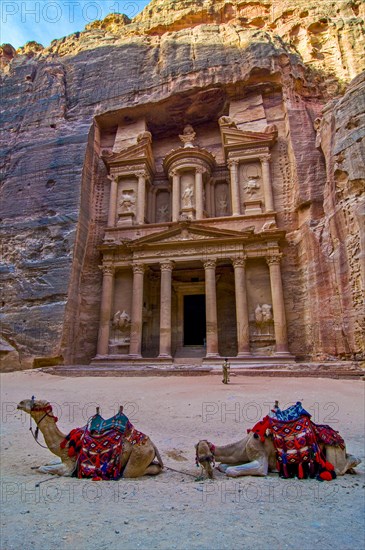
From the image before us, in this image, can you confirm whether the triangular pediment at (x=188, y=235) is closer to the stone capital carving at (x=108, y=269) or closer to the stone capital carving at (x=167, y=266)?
the stone capital carving at (x=167, y=266)

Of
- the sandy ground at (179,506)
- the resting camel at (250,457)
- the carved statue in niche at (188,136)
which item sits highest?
the carved statue in niche at (188,136)

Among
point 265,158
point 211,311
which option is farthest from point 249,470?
point 265,158

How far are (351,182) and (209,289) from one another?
318 inches

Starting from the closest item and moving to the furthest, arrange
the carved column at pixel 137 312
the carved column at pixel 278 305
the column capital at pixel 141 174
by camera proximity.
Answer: the carved column at pixel 278 305, the carved column at pixel 137 312, the column capital at pixel 141 174

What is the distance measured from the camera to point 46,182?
20.0 m

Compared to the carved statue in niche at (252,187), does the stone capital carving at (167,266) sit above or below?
below

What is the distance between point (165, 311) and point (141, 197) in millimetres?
7796

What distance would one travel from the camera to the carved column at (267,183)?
19188 mm

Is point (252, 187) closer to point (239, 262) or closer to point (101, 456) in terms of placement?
point (239, 262)

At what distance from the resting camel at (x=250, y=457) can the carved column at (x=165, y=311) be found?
508 inches

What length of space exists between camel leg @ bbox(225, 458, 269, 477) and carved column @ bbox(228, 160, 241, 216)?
1697 centimetres

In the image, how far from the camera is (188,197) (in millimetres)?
21094

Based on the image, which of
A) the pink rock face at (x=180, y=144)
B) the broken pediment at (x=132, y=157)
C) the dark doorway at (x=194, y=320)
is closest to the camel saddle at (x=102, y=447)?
the pink rock face at (x=180, y=144)

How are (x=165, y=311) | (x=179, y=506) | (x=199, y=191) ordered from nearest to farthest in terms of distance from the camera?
(x=179, y=506) → (x=165, y=311) → (x=199, y=191)
